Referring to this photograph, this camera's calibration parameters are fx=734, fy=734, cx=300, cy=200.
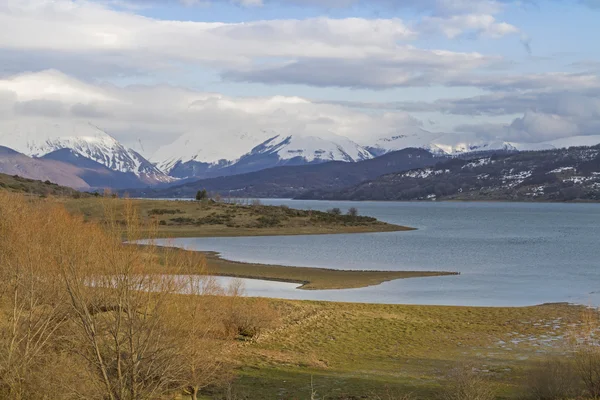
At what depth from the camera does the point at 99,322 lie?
18.9m

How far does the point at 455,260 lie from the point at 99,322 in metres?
63.3

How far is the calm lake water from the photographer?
5128 centimetres

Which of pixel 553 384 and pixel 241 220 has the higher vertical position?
→ pixel 241 220

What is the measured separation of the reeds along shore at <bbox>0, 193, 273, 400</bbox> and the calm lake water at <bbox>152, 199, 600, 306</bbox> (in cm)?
1986

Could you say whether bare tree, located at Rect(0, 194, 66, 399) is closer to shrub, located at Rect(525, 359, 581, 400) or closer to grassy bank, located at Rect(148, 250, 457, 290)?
shrub, located at Rect(525, 359, 581, 400)

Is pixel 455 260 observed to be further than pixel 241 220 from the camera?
No

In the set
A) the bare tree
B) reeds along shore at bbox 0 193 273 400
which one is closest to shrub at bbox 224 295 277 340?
reeds along shore at bbox 0 193 273 400

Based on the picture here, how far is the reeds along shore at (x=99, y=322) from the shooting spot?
1641cm

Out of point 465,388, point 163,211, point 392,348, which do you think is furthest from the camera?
point 163,211

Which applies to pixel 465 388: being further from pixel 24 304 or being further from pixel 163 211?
pixel 163 211

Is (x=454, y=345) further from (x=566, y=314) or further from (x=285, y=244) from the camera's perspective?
(x=285, y=244)

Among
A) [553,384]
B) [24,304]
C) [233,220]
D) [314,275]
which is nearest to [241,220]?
[233,220]

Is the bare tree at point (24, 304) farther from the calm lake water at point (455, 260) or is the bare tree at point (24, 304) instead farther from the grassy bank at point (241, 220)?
the grassy bank at point (241, 220)

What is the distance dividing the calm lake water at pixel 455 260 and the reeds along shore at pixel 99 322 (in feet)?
65.2
